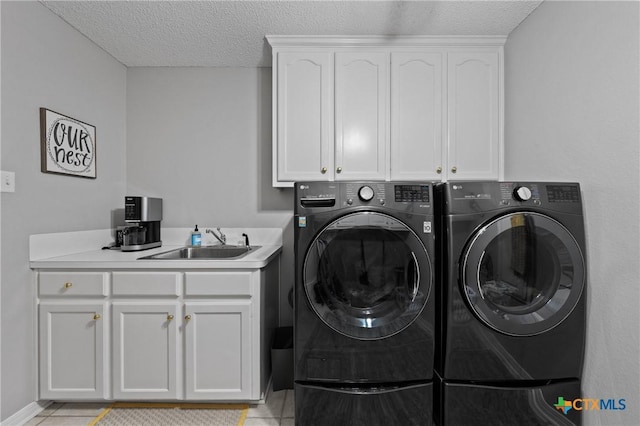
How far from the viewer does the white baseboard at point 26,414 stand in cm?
164

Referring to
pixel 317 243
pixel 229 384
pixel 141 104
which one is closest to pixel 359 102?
pixel 317 243

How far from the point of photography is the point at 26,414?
171 cm

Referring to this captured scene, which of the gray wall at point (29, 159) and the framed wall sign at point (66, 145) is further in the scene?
the framed wall sign at point (66, 145)

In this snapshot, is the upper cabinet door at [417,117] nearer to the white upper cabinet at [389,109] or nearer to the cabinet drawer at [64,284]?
the white upper cabinet at [389,109]

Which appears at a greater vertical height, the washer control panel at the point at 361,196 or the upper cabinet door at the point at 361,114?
the upper cabinet door at the point at 361,114

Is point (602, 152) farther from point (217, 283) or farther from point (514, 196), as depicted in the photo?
point (217, 283)

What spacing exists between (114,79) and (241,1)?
1.32 meters

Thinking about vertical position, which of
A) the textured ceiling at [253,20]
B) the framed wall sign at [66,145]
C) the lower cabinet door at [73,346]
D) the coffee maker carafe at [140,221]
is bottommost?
the lower cabinet door at [73,346]

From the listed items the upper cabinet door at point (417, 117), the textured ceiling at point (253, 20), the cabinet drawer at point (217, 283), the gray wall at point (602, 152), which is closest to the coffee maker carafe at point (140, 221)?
the cabinet drawer at point (217, 283)

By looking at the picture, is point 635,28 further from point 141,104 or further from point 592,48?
point 141,104

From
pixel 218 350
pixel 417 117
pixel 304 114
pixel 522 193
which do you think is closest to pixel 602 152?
pixel 522 193

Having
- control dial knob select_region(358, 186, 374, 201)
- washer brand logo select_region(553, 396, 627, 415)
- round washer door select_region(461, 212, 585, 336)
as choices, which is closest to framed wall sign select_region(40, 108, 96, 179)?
control dial knob select_region(358, 186, 374, 201)

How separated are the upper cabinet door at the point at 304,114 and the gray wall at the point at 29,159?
4.27ft

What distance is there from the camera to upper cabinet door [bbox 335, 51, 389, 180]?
2236 millimetres
